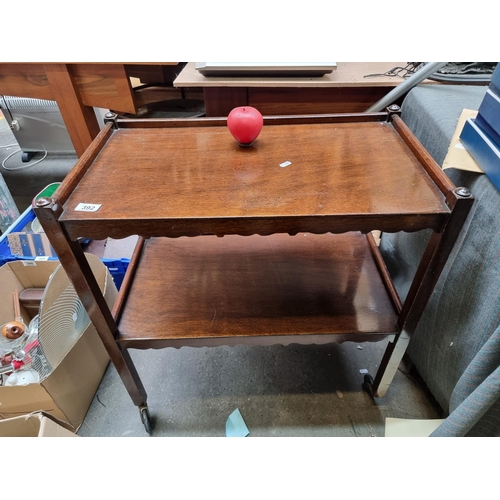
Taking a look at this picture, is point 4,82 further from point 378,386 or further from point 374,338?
point 378,386

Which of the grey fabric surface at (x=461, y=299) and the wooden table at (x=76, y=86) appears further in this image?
the wooden table at (x=76, y=86)

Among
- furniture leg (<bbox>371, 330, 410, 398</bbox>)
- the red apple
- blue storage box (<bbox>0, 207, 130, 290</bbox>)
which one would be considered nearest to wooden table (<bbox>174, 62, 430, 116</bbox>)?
the red apple

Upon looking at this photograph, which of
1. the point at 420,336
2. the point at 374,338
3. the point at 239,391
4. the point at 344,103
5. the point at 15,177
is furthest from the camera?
the point at 15,177

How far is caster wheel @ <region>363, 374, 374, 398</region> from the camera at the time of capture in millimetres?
1091

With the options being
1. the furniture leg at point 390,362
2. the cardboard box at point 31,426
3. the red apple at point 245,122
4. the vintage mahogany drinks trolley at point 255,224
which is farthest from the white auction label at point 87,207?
the furniture leg at point 390,362

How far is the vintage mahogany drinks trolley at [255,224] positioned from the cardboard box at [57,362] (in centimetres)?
18

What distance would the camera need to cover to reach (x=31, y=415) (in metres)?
0.80

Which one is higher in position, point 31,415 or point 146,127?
point 146,127

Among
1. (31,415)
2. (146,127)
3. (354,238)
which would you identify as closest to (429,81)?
(354,238)

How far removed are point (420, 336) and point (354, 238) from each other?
1.14 ft

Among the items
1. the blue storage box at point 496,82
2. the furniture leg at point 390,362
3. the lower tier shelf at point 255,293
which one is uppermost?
the blue storage box at point 496,82

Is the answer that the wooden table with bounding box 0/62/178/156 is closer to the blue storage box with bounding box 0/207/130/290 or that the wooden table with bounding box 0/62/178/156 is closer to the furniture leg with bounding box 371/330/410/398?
the blue storage box with bounding box 0/207/130/290

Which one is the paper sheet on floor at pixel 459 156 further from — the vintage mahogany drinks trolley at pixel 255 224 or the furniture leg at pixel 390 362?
the furniture leg at pixel 390 362

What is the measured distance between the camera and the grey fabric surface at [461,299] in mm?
701
